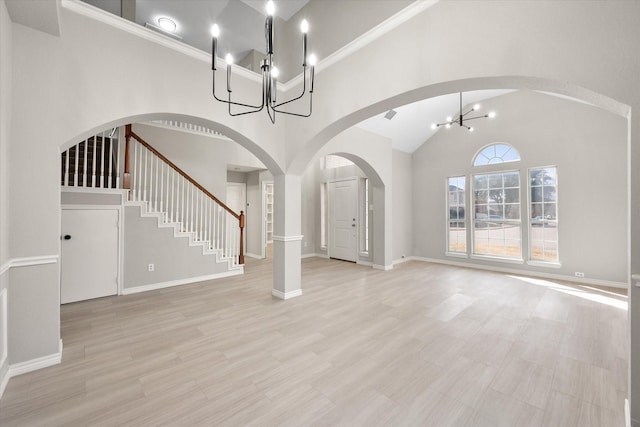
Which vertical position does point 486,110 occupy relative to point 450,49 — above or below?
above

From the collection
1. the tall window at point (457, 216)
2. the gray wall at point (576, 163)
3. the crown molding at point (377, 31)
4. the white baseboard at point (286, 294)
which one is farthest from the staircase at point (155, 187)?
the gray wall at point (576, 163)

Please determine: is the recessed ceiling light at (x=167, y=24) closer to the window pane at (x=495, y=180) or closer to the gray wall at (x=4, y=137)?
the gray wall at (x=4, y=137)

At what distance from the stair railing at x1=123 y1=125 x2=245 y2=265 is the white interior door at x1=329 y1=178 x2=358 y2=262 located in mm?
2801

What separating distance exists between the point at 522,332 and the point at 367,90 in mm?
3217

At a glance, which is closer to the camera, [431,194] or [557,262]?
[557,262]

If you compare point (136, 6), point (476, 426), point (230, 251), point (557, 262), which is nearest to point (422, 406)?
point (476, 426)

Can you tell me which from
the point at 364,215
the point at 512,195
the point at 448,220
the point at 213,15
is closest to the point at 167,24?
the point at 213,15

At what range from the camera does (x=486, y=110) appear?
6.18 m

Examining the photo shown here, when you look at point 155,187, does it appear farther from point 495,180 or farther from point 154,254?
point 495,180

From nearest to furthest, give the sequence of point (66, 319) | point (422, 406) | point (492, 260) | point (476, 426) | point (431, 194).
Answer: point (476, 426) < point (422, 406) < point (66, 319) < point (492, 260) < point (431, 194)

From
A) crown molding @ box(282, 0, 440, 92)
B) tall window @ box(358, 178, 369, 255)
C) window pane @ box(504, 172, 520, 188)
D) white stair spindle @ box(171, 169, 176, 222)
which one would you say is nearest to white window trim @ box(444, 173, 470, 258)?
window pane @ box(504, 172, 520, 188)

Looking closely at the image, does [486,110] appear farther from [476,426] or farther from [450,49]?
[476,426]

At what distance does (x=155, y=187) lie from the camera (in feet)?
15.8

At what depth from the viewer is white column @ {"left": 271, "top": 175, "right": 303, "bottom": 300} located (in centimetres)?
406
